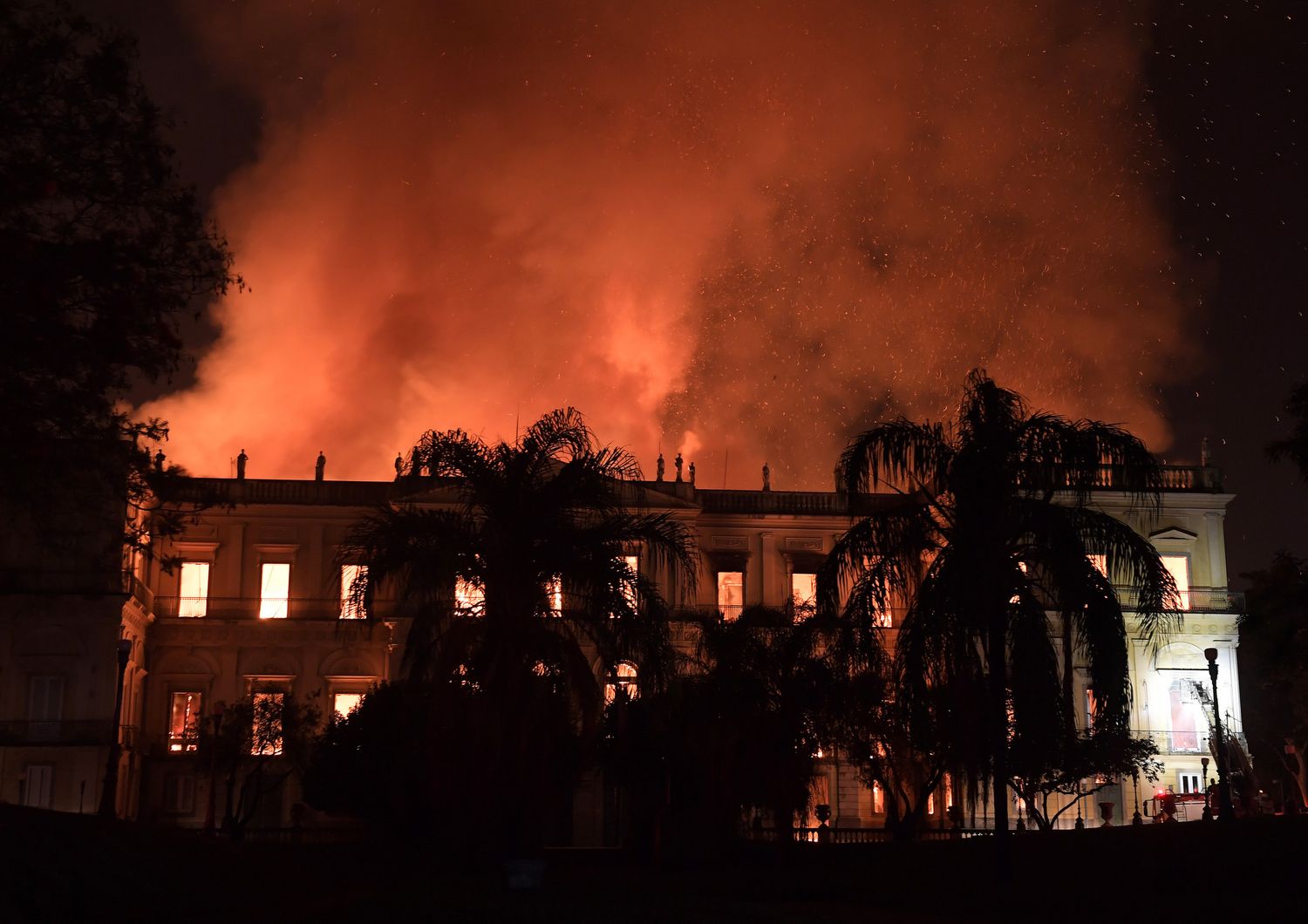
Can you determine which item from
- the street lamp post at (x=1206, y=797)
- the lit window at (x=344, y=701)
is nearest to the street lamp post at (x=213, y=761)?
the lit window at (x=344, y=701)

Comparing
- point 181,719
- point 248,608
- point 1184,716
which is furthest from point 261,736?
point 1184,716

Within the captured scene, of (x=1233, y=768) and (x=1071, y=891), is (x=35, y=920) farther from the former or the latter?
(x=1233, y=768)

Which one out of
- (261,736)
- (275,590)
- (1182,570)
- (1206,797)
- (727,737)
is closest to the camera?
(727,737)

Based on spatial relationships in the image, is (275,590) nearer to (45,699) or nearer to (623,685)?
(45,699)

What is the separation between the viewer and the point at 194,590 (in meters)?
51.5

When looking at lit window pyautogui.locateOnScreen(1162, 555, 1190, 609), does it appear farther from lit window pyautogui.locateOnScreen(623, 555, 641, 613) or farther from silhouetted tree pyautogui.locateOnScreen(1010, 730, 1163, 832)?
lit window pyautogui.locateOnScreen(623, 555, 641, 613)

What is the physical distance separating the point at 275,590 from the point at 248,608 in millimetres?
1124

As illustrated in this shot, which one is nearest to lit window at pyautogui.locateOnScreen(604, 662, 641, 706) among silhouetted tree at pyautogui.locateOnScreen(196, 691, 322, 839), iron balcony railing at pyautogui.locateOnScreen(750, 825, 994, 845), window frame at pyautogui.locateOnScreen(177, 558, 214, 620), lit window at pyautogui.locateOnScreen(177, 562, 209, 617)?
iron balcony railing at pyautogui.locateOnScreen(750, 825, 994, 845)

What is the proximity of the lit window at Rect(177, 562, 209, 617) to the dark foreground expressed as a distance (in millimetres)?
30209

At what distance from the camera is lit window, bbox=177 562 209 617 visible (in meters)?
50.9

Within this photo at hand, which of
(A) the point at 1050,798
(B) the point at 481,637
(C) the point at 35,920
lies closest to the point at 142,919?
(C) the point at 35,920

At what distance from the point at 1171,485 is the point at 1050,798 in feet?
40.6

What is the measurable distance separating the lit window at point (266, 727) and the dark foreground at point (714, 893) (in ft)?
72.8

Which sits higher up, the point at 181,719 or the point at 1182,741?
the point at 181,719
